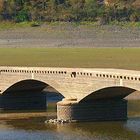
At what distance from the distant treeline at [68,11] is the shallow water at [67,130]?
275ft

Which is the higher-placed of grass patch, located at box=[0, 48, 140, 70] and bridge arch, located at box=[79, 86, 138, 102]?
bridge arch, located at box=[79, 86, 138, 102]

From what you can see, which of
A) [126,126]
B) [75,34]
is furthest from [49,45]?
[126,126]

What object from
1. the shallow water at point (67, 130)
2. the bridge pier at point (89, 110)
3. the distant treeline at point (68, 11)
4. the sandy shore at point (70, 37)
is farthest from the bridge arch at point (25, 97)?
the distant treeline at point (68, 11)

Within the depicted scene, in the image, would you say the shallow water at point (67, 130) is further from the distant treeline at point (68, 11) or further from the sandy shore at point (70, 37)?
the distant treeline at point (68, 11)

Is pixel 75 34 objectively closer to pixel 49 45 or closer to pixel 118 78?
pixel 49 45

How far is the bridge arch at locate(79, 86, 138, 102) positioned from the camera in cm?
8000

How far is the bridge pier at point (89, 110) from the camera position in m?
81.5

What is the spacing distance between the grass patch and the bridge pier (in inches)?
1261

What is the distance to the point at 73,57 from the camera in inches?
5212

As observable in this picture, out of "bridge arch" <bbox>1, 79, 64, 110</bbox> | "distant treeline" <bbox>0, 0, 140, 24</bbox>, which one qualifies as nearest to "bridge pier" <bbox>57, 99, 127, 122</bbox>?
"bridge arch" <bbox>1, 79, 64, 110</bbox>

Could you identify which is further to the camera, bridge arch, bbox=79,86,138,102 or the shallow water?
bridge arch, bbox=79,86,138,102

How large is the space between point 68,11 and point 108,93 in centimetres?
9154

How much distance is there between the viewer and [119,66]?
118 m

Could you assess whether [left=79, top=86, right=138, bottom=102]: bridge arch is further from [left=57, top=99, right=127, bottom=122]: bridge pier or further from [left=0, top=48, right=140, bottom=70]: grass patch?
[left=0, top=48, right=140, bottom=70]: grass patch
